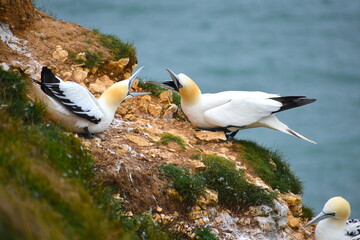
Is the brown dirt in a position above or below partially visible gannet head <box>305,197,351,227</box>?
above

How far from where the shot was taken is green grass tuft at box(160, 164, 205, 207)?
8812mm

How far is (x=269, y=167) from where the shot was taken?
10.8 m

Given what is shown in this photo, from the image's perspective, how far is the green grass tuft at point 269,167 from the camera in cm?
1043

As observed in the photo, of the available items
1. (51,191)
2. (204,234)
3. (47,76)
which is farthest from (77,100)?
(51,191)

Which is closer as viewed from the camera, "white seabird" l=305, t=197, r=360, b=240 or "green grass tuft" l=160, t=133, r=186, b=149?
"green grass tuft" l=160, t=133, r=186, b=149

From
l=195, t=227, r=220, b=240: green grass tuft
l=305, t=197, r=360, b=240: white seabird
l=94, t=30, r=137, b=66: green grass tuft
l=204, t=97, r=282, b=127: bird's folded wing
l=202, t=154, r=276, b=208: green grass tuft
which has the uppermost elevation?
l=94, t=30, r=137, b=66: green grass tuft

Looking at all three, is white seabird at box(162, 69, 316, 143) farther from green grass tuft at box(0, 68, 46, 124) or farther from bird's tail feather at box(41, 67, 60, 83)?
green grass tuft at box(0, 68, 46, 124)

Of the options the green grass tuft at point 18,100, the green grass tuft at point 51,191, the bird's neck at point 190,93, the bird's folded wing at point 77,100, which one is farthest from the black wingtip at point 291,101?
the green grass tuft at point 18,100

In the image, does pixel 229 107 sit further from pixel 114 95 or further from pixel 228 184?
pixel 114 95

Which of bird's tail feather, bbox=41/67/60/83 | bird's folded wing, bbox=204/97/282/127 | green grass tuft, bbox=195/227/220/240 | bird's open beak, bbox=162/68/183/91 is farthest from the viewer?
bird's open beak, bbox=162/68/183/91

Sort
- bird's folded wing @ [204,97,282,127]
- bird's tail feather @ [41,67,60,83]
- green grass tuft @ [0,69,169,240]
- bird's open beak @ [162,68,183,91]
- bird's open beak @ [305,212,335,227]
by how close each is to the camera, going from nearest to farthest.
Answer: green grass tuft @ [0,69,169,240]
bird's tail feather @ [41,67,60,83]
bird's open beak @ [305,212,335,227]
bird's folded wing @ [204,97,282,127]
bird's open beak @ [162,68,183,91]

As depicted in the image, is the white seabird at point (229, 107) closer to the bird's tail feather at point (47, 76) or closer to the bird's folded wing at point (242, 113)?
the bird's folded wing at point (242, 113)

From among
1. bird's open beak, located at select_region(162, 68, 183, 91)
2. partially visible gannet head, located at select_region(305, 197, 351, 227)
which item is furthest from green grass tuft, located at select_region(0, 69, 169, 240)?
partially visible gannet head, located at select_region(305, 197, 351, 227)

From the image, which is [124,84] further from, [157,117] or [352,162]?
[352,162]
